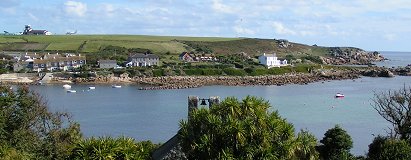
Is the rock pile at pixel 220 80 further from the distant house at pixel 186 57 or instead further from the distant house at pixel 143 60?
the distant house at pixel 186 57

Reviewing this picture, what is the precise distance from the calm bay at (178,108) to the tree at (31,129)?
11.5 m

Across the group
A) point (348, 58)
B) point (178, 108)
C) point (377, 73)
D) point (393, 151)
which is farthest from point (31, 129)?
point (348, 58)

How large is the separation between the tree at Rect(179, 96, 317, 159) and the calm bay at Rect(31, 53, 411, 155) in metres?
17.8

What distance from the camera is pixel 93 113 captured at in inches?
1873

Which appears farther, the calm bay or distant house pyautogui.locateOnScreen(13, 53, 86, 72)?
distant house pyautogui.locateOnScreen(13, 53, 86, 72)

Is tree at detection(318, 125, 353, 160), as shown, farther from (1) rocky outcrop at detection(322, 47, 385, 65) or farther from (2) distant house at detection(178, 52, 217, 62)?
(1) rocky outcrop at detection(322, 47, 385, 65)

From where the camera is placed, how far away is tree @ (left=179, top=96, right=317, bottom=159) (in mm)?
13562

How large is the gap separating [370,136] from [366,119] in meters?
8.32

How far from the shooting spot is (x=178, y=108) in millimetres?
49906

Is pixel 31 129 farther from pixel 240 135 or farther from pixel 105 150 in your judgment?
pixel 240 135

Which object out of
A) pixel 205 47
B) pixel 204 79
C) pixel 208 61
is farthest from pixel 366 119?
pixel 205 47

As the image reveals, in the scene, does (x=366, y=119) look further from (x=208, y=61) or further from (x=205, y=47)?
(x=205, y=47)

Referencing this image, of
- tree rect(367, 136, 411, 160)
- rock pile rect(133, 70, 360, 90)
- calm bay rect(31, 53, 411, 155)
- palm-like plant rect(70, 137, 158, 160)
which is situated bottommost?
calm bay rect(31, 53, 411, 155)

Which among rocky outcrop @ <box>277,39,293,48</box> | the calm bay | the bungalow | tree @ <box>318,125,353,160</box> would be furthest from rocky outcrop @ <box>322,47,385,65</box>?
tree @ <box>318,125,353,160</box>
